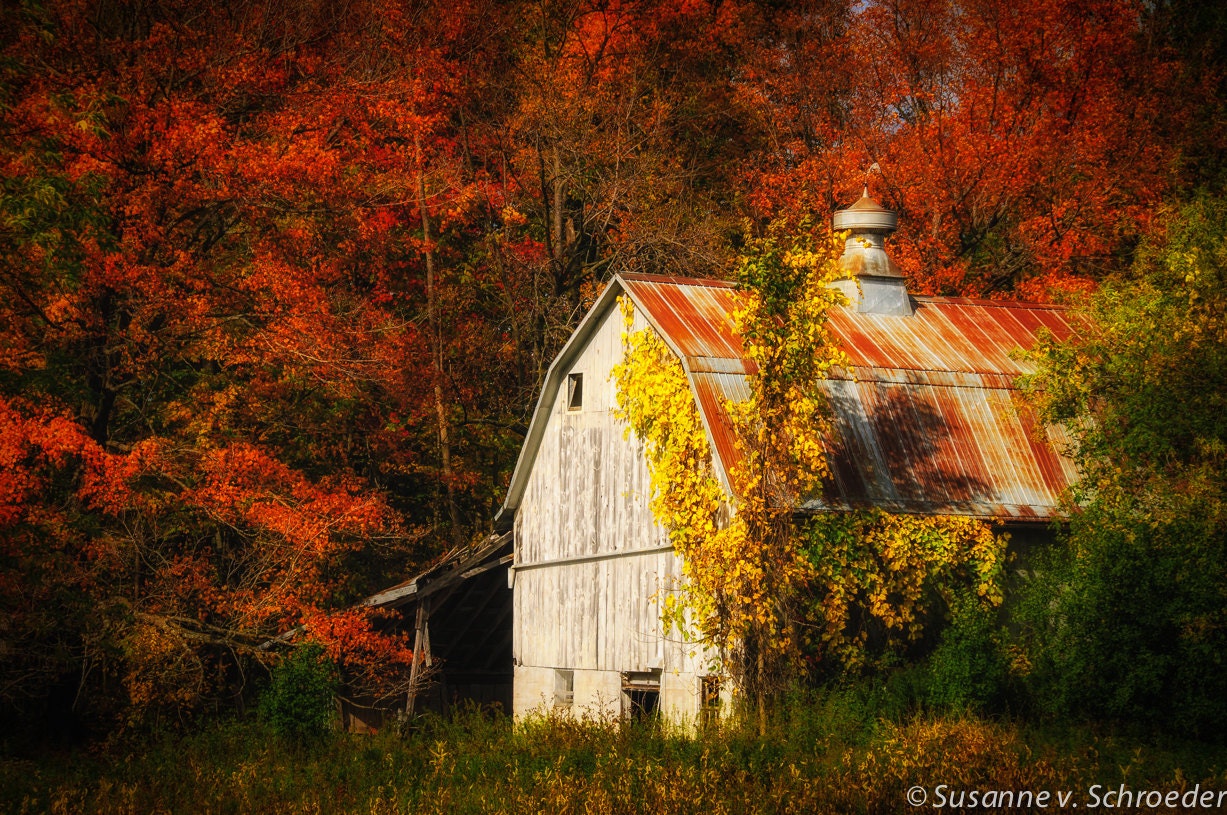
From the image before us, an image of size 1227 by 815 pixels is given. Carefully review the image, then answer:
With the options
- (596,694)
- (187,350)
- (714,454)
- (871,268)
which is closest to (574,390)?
(714,454)

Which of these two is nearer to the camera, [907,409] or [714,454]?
[714,454]

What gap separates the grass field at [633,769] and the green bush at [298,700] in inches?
20.9

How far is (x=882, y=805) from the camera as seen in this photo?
10758 mm

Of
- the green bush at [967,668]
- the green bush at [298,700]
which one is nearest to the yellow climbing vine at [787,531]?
the green bush at [967,668]

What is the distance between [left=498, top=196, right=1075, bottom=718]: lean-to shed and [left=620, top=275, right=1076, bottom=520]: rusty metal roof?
0.02 metres

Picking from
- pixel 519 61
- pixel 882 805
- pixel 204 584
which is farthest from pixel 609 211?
pixel 882 805

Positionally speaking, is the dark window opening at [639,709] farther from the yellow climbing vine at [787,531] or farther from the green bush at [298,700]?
A: the green bush at [298,700]

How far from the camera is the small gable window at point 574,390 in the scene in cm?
1953

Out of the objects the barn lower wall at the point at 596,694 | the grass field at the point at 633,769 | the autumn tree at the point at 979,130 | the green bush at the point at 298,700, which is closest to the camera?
Result: the grass field at the point at 633,769

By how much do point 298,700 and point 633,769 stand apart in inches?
247

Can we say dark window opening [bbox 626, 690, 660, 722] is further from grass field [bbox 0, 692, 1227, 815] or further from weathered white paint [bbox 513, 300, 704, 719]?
grass field [bbox 0, 692, 1227, 815]

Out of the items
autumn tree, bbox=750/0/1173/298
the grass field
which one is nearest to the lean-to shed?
the grass field

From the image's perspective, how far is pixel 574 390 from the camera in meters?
19.6

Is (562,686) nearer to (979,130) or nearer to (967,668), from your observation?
(967,668)
